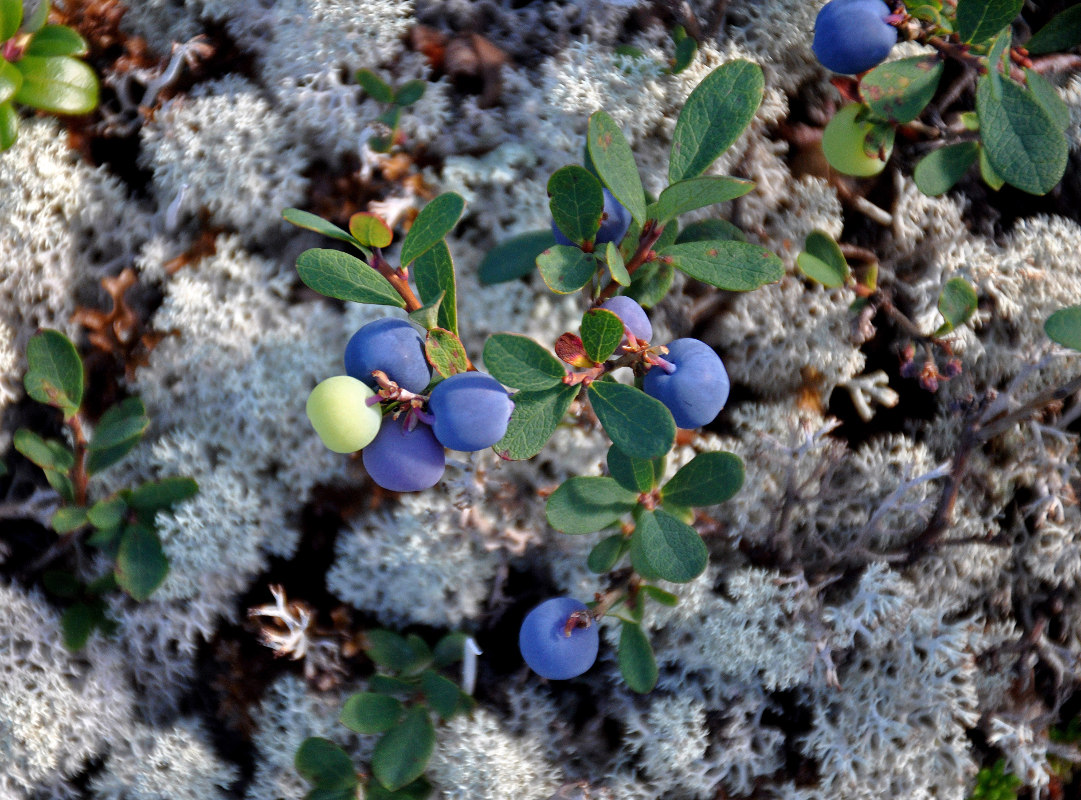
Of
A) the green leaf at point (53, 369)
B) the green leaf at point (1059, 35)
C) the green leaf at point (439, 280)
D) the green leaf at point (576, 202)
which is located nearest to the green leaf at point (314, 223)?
the green leaf at point (439, 280)

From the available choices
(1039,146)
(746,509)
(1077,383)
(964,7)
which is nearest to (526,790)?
(746,509)

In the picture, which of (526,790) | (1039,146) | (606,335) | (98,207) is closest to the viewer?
(606,335)

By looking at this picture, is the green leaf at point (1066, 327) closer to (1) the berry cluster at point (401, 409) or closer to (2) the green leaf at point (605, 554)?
(2) the green leaf at point (605, 554)

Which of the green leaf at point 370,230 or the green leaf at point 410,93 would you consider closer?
the green leaf at point 370,230

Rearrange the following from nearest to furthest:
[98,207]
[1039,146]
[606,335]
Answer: [606,335] → [1039,146] → [98,207]

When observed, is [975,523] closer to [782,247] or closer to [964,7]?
[782,247]

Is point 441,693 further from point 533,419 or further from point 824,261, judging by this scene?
point 824,261
